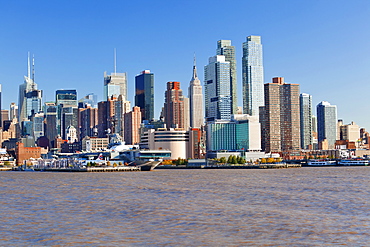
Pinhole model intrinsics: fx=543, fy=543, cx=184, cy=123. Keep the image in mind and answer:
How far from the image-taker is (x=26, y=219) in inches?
1882

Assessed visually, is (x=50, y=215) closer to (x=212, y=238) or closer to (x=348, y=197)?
(x=212, y=238)

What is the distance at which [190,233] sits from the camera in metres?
39.8


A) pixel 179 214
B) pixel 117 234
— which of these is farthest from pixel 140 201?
pixel 117 234

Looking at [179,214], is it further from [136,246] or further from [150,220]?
[136,246]

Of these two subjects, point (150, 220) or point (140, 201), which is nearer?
point (150, 220)

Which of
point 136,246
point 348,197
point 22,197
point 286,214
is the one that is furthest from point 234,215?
point 22,197

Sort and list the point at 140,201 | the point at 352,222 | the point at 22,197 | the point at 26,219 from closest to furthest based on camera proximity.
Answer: the point at 352,222 → the point at 26,219 → the point at 140,201 → the point at 22,197

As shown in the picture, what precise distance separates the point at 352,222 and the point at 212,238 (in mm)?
13462

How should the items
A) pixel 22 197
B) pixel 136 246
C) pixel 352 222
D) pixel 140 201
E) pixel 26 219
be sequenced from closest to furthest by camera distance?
1. pixel 136 246
2. pixel 352 222
3. pixel 26 219
4. pixel 140 201
5. pixel 22 197

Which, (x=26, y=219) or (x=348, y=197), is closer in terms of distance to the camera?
(x=26, y=219)

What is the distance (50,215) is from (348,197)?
118 ft

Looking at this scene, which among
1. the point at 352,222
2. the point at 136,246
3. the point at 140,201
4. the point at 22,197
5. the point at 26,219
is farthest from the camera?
the point at 22,197

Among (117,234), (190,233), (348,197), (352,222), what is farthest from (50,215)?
(348,197)

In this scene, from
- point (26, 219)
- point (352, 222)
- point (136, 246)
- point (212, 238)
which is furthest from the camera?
point (26, 219)
